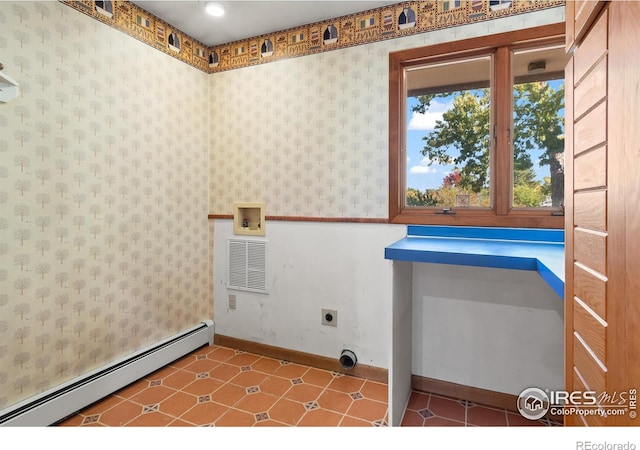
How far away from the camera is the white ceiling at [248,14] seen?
2186 millimetres

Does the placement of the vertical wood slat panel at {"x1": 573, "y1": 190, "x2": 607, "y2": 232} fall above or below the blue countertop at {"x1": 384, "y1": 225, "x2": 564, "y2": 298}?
above

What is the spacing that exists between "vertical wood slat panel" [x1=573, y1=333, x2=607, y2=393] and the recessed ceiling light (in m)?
2.50

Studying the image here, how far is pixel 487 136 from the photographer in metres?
2.04

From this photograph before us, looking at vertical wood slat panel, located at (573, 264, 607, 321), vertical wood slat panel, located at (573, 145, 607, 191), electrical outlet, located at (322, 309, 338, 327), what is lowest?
electrical outlet, located at (322, 309, 338, 327)

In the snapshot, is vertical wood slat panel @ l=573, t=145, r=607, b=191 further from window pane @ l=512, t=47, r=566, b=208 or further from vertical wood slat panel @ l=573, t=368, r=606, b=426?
window pane @ l=512, t=47, r=566, b=208

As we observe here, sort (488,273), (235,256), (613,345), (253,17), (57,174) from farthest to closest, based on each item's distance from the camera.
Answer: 1. (235,256)
2. (253,17)
3. (488,273)
4. (57,174)
5. (613,345)

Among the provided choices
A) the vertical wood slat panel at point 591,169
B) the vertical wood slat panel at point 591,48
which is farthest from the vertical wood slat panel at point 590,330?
the vertical wood slat panel at point 591,48

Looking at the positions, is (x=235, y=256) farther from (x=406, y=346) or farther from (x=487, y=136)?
(x=487, y=136)

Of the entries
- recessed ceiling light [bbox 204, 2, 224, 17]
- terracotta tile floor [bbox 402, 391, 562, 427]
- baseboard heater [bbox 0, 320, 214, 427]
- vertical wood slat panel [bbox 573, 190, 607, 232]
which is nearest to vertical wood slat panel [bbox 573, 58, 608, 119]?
vertical wood slat panel [bbox 573, 190, 607, 232]

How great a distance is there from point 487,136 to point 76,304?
261 centimetres

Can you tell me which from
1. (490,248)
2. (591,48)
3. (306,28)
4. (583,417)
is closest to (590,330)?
(583,417)

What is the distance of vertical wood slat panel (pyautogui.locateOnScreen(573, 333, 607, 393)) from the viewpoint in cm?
70

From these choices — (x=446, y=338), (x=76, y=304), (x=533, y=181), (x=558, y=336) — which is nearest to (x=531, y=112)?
(x=533, y=181)

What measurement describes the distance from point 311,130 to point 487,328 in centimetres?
173
